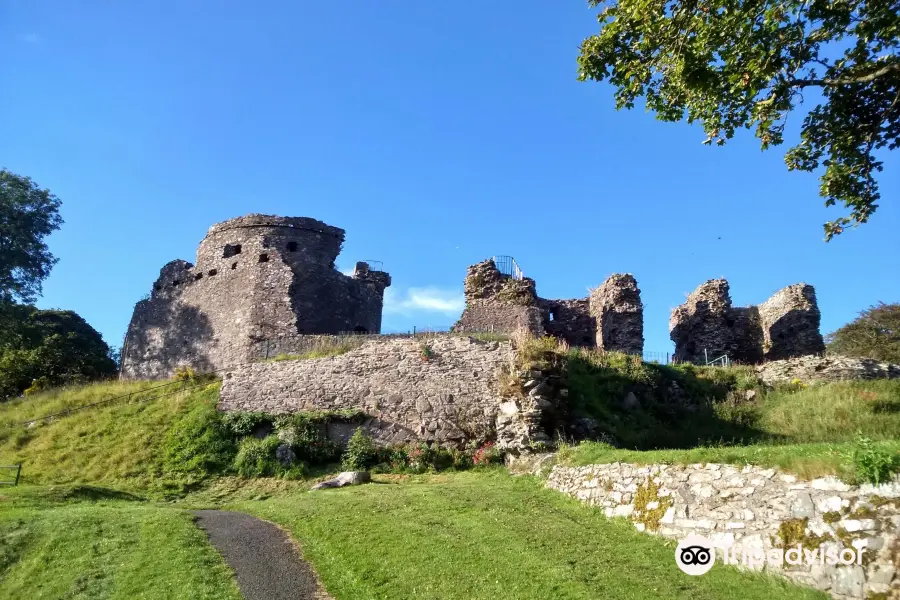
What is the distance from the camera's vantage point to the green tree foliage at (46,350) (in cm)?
3009

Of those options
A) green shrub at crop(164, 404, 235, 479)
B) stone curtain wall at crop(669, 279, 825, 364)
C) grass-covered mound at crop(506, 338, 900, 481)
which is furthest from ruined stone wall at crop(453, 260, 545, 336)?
green shrub at crop(164, 404, 235, 479)

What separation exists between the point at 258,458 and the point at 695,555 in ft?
39.8

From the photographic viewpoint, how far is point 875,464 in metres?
7.36

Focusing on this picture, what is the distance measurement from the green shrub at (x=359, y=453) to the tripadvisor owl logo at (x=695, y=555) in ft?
31.8

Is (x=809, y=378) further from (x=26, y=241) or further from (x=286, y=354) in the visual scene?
(x=26, y=241)

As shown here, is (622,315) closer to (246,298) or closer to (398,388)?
(398,388)

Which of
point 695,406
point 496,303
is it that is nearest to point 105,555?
point 695,406

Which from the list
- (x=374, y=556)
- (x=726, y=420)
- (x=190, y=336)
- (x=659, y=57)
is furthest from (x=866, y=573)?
(x=190, y=336)

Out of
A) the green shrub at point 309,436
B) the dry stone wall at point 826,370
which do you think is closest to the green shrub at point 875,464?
the dry stone wall at point 826,370

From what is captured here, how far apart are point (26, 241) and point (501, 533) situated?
96.7 feet

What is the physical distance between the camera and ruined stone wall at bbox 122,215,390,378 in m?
26.7

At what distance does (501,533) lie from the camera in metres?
10.2

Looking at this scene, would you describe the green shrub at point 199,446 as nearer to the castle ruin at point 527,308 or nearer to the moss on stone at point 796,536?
the castle ruin at point 527,308

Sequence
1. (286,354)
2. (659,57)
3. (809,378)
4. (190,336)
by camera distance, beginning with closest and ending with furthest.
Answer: (659,57) → (809,378) → (286,354) → (190,336)
